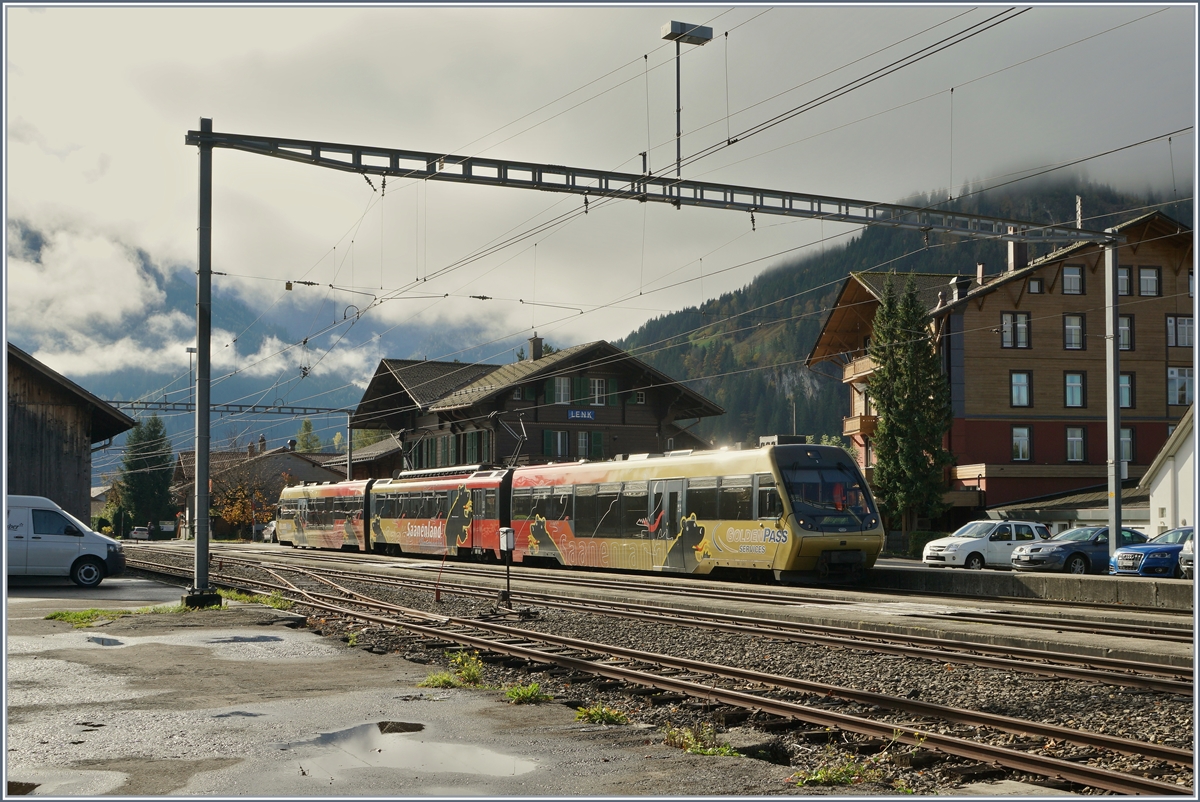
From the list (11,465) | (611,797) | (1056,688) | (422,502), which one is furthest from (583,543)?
(611,797)

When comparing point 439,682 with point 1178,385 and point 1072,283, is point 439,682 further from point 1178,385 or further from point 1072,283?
point 1178,385

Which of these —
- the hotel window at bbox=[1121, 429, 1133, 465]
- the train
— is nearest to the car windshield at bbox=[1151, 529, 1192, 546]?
the train

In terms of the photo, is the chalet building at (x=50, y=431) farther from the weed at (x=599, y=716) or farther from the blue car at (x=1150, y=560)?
the weed at (x=599, y=716)

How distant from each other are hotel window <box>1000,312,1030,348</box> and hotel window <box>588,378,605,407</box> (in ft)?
68.0

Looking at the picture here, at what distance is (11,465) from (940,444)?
3774cm

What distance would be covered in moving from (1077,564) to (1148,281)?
30689 mm

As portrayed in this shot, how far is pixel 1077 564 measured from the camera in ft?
98.6

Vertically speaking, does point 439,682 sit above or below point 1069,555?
above

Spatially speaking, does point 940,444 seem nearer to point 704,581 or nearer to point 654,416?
point 654,416

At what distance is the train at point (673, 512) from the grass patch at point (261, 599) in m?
4.12

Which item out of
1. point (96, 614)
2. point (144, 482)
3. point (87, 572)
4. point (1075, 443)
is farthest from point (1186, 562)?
point (144, 482)

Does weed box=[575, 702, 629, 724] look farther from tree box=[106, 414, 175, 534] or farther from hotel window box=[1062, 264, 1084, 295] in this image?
tree box=[106, 414, 175, 534]

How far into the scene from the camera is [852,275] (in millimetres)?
57875

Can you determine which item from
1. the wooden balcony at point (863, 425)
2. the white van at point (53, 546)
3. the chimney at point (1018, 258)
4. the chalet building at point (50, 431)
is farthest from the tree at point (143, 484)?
the white van at point (53, 546)
